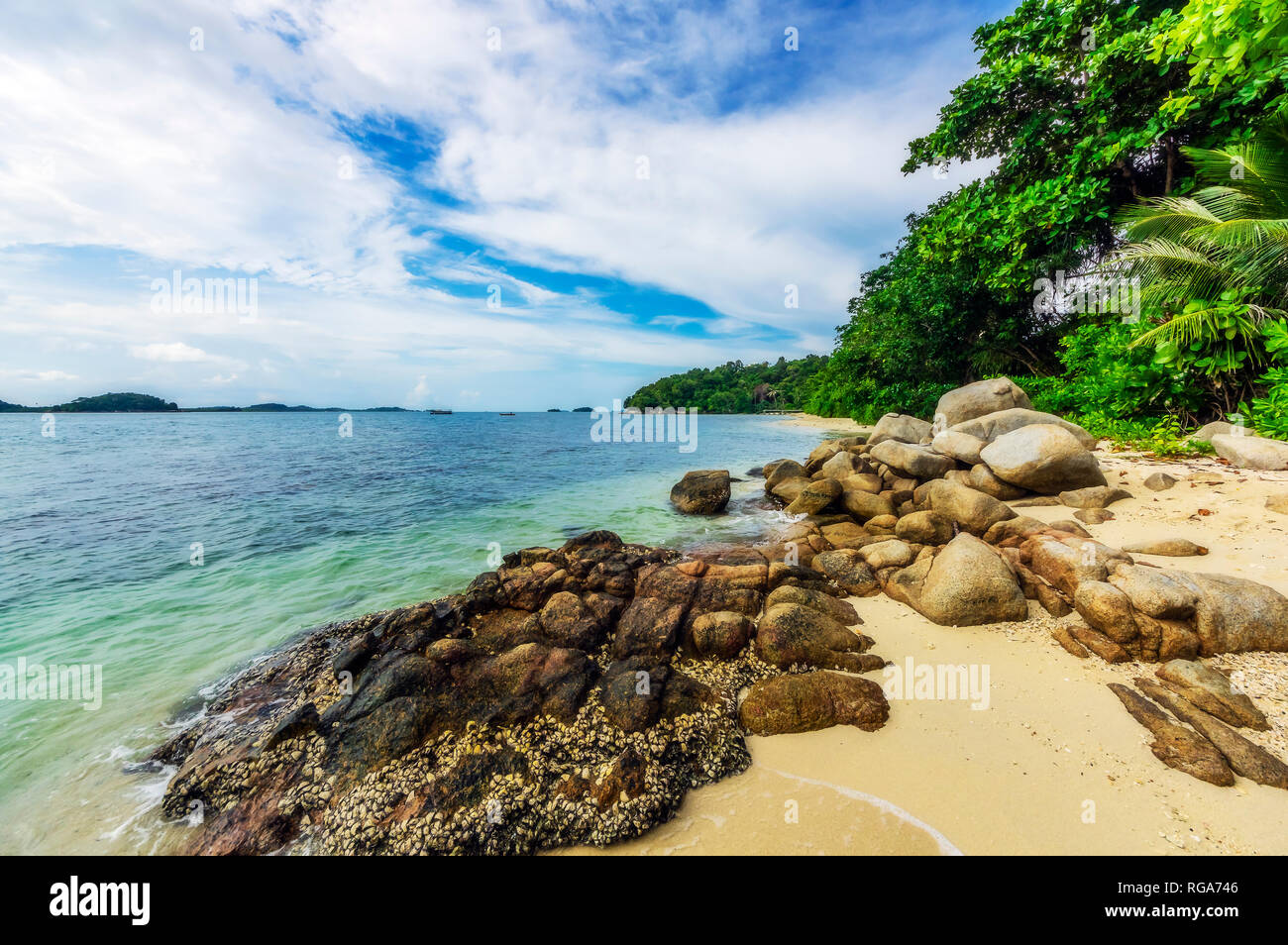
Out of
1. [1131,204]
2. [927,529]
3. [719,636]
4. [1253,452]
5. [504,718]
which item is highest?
[1131,204]

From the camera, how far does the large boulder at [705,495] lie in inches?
547

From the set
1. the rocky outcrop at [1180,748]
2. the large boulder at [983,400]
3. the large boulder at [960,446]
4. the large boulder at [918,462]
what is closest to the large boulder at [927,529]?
Result: the large boulder at [918,462]

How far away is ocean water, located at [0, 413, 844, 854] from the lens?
14.2 ft

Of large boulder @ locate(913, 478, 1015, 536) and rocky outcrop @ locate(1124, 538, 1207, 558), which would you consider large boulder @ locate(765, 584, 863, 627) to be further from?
rocky outcrop @ locate(1124, 538, 1207, 558)

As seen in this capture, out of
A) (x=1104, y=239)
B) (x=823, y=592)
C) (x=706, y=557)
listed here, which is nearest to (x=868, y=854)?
(x=823, y=592)

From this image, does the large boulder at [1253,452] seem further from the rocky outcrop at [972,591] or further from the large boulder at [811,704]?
the large boulder at [811,704]

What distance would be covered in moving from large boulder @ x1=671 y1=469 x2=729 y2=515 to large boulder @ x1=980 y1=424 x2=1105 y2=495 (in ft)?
22.2

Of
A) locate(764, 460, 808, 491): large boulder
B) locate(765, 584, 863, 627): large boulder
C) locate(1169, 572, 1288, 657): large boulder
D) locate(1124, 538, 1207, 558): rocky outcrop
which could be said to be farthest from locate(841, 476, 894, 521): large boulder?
locate(1169, 572, 1288, 657): large boulder

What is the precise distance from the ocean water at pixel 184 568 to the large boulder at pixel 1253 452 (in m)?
8.80

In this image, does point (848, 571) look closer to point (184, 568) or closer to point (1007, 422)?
point (1007, 422)

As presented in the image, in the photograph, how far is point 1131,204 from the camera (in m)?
12.5

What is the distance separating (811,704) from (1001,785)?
1393 millimetres

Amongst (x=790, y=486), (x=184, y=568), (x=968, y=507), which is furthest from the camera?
(x=790, y=486)

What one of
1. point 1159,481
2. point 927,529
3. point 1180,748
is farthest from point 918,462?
point 1180,748
